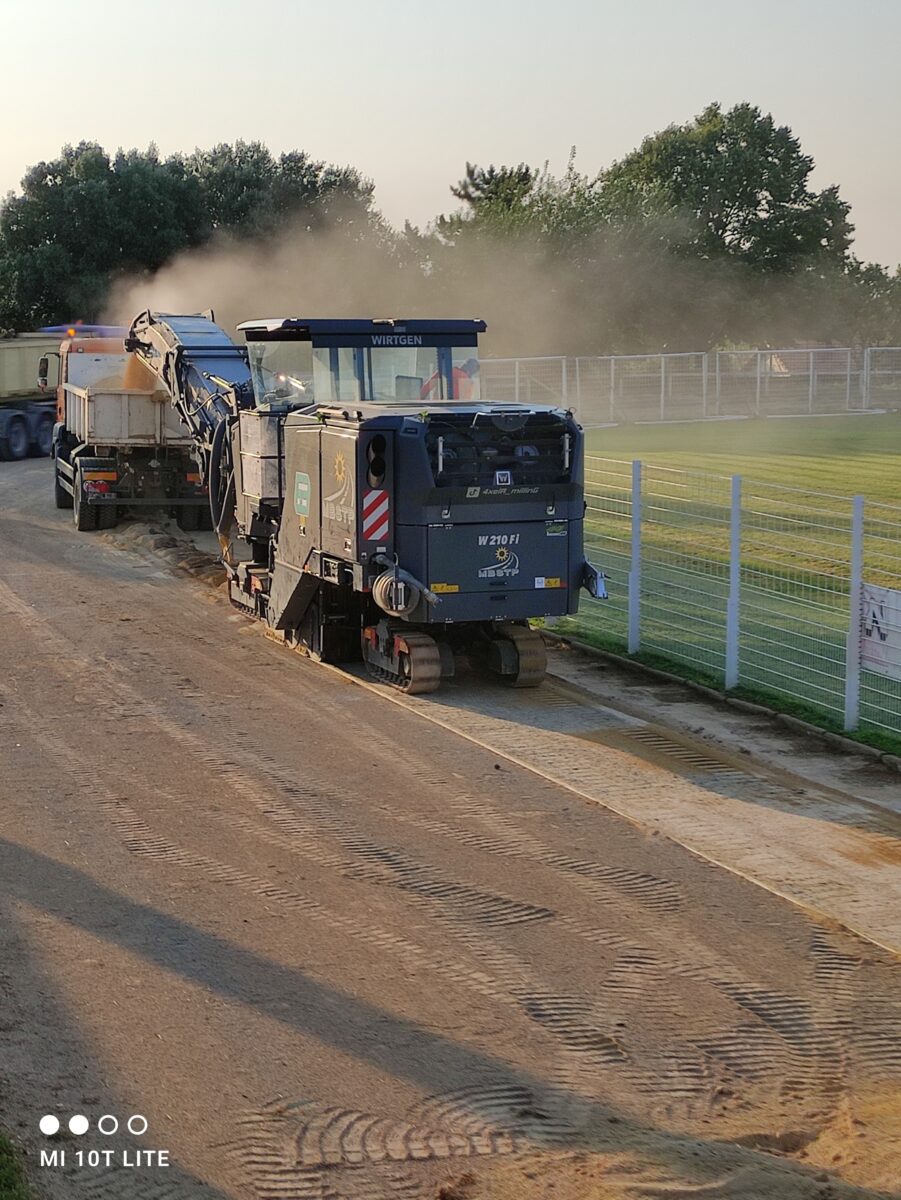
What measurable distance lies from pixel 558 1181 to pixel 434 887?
3077 mm

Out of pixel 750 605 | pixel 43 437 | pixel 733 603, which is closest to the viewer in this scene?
pixel 733 603

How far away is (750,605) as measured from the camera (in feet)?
45.7

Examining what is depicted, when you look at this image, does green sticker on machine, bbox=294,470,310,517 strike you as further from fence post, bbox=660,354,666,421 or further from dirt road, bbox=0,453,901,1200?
fence post, bbox=660,354,666,421

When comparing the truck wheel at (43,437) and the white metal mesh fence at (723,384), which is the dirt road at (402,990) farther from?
the white metal mesh fence at (723,384)

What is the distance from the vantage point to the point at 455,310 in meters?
55.7

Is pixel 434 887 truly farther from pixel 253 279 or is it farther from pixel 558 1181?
pixel 253 279

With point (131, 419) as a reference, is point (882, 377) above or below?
above

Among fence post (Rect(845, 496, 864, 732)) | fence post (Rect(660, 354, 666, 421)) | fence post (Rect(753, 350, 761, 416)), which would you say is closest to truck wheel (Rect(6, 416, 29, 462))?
fence post (Rect(660, 354, 666, 421))

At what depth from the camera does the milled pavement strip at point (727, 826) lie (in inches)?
329

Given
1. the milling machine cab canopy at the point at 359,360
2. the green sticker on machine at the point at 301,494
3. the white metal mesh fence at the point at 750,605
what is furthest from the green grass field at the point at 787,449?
the green sticker on machine at the point at 301,494

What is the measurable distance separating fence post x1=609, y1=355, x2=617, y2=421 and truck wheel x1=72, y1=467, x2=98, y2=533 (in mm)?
25199

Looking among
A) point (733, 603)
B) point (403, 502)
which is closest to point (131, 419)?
point (403, 502)

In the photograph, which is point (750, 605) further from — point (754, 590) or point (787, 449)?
point (787, 449)

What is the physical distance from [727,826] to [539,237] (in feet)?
163
